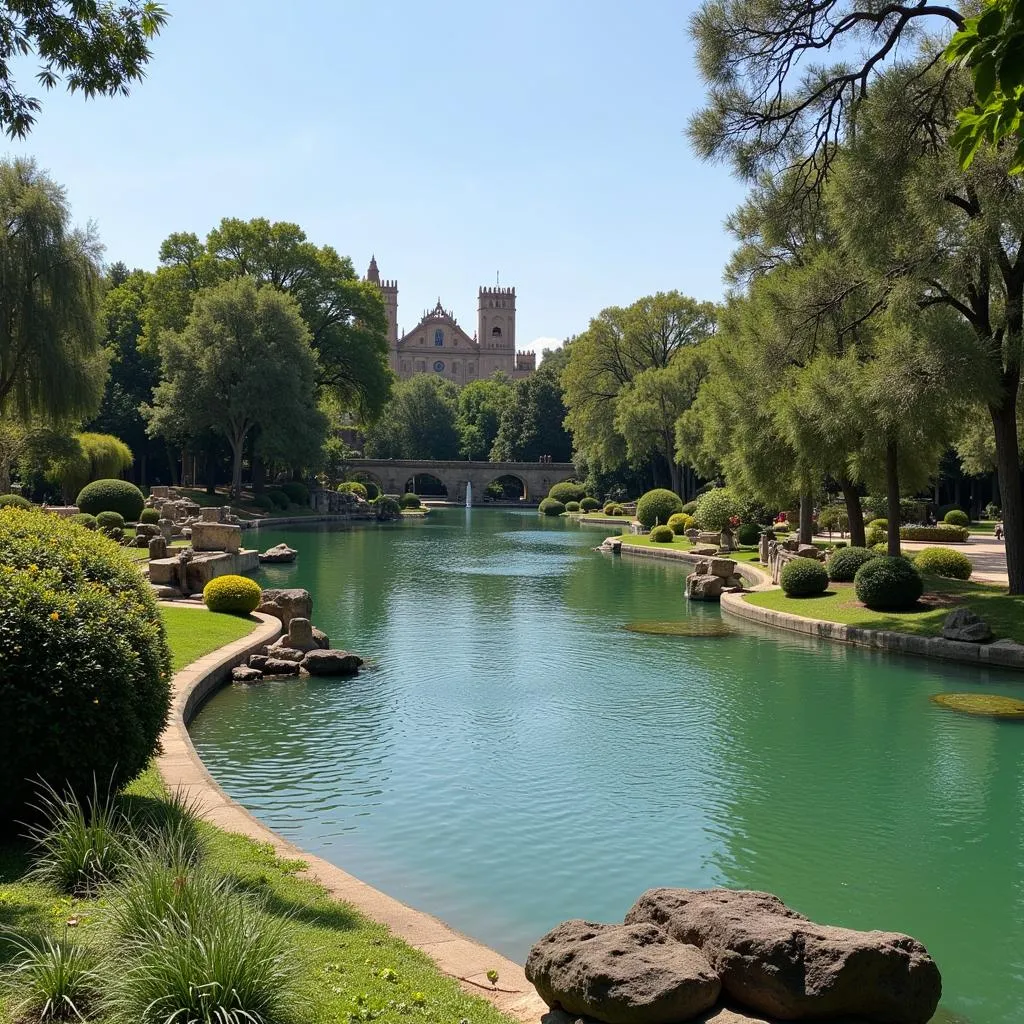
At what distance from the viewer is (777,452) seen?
29.1m

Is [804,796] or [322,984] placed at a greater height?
[322,984]

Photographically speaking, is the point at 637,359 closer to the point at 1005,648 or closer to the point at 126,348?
the point at 126,348

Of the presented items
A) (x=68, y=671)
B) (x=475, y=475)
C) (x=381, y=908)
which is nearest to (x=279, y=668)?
(x=68, y=671)

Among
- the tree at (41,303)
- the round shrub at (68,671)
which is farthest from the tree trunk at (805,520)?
the round shrub at (68,671)

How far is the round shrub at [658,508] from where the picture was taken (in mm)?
50656

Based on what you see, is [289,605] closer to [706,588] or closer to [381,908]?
[706,588]

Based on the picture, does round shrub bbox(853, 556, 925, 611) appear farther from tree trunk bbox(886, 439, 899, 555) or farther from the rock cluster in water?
the rock cluster in water

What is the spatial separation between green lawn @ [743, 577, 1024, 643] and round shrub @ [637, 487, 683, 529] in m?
24.9

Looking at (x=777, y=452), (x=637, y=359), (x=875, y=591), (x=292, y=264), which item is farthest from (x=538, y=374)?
(x=875, y=591)

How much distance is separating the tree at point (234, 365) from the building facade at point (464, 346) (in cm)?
10159

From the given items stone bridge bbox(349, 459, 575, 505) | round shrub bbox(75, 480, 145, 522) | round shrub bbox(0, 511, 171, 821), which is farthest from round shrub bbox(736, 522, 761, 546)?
stone bridge bbox(349, 459, 575, 505)

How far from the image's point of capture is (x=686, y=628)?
22.6 meters

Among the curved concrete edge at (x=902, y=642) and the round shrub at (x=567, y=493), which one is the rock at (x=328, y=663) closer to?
the curved concrete edge at (x=902, y=642)

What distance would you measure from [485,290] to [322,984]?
16842 cm
